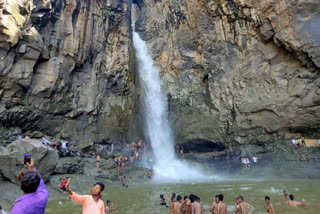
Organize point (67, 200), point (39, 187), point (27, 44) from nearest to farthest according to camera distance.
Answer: point (39, 187)
point (67, 200)
point (27, 44)

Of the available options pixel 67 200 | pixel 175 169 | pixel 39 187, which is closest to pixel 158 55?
pixel 175 169

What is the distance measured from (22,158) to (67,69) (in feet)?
34.8

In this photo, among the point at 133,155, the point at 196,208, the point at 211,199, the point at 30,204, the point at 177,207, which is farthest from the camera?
the point at 133,155

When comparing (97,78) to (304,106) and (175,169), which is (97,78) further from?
(304,106)

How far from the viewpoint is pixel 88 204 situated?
319 centimetres

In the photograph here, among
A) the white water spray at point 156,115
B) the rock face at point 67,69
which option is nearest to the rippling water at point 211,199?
the rock face at point 67,69

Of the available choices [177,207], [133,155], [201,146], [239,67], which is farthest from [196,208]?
[201,146]

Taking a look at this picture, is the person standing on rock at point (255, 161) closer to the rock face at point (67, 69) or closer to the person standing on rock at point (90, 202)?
the rock face at point (67, 69)

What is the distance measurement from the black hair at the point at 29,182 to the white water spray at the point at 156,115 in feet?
65.5

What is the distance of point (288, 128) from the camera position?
755 inches

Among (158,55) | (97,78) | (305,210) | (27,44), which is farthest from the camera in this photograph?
(158,55)

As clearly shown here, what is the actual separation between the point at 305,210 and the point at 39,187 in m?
8.73

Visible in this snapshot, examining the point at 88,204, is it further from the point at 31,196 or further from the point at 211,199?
the point at 211,199

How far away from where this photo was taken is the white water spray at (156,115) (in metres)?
23.1
